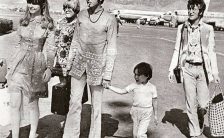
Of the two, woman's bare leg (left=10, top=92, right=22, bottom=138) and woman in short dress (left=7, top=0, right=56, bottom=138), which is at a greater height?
woman in short dress (left=7, top=0, right=56, bottom=138)

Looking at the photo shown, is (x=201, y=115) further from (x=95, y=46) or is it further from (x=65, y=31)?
(x=65, y=31)

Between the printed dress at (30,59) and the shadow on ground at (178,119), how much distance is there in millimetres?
2743

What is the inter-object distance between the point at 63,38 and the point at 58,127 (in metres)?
1.53

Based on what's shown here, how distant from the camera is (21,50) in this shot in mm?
5578

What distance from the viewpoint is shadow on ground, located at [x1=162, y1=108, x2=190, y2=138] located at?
24.3ft

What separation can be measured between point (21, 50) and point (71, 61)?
0.67m

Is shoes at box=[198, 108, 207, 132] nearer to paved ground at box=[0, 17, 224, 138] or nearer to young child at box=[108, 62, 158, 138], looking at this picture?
paved ground at box=[0, 17, 224, 138]

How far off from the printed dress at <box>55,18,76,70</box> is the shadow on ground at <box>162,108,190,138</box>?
2.36 meters

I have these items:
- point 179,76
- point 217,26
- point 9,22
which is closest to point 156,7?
point 217,26

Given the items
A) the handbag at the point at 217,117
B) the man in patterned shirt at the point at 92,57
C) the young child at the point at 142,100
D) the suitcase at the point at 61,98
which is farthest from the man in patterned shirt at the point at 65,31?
the handbag at the point at 217,117

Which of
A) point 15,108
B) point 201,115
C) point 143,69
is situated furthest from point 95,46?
point 201,115

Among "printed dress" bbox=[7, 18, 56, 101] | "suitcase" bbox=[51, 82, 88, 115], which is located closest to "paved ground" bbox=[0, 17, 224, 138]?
"suitcase" bbox=[51, 82, 88, 115]

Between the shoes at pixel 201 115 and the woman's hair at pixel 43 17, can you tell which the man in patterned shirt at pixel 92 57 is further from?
the shoes at pixel 201 115

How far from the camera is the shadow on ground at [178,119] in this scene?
7406 mm
